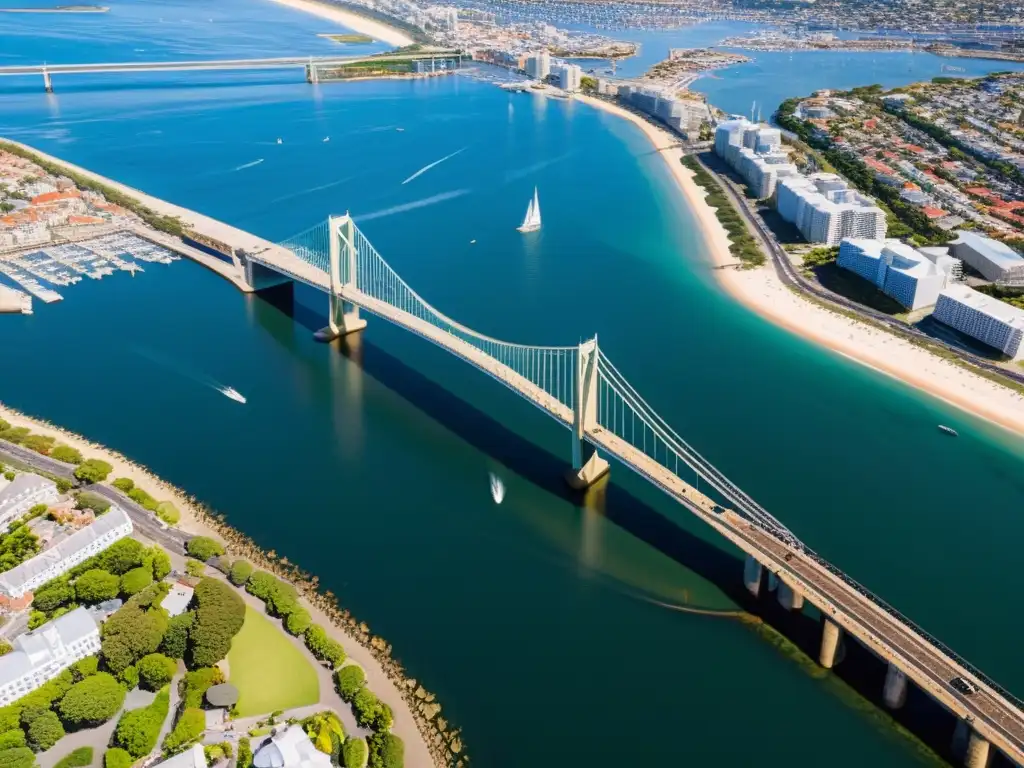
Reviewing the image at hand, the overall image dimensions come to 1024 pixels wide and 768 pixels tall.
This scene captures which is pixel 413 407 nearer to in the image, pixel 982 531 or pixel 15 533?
pixel 15 533

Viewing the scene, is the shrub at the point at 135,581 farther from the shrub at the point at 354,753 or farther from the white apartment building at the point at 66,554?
the shrub at the point at 354,753

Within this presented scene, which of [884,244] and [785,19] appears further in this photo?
[785,19]

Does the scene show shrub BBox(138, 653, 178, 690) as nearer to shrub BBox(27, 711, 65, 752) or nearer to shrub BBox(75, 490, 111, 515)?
shrub BBox(27, 711, 65, 752)

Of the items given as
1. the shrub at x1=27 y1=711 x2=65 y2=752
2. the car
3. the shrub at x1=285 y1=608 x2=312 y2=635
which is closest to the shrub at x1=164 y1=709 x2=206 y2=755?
the shrub at x1=27 y1=711 x2=65 y2=752

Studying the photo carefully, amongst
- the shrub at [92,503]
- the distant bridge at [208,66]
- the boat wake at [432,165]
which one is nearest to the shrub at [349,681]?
the shrub at [92,503]

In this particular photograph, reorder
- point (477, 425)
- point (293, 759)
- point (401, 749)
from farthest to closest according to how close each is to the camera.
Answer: point (477, 425), point (401, 749), point (293, 759)

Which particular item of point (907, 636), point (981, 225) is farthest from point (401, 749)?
point (981, 225)

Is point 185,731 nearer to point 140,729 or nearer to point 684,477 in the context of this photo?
point 140,729
